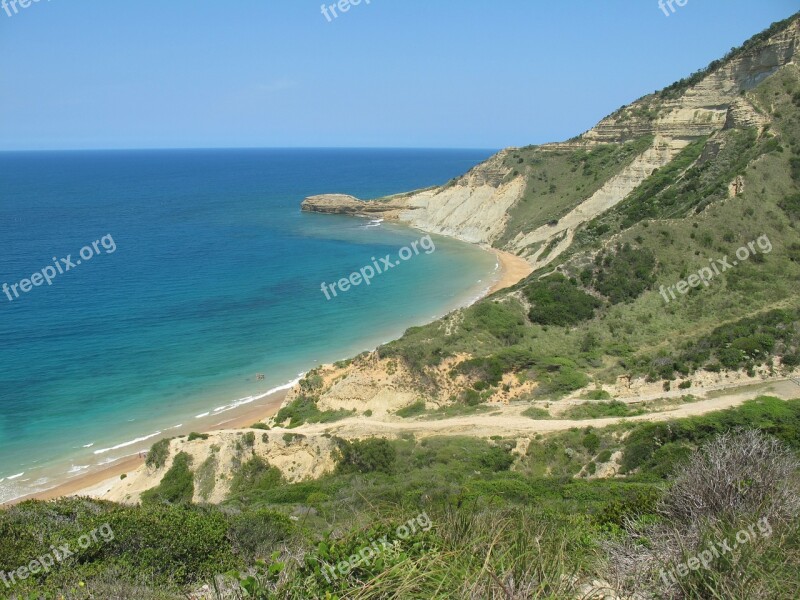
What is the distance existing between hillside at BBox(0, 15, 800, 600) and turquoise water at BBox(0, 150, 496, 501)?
733 centimetres

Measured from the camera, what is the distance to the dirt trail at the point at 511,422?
2403 cm

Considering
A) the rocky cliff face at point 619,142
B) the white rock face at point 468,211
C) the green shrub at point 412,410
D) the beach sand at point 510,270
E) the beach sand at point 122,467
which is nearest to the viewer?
the beach sand at point 122,467

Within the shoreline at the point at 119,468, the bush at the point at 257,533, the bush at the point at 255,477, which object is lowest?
the bush at the point at 255,477

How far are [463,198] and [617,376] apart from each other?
72.2m

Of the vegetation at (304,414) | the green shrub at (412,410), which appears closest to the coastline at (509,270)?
the green shrub at (412,410)

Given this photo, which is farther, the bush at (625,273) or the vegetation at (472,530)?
the bush at (625,273)

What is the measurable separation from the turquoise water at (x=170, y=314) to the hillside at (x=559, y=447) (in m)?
7.33

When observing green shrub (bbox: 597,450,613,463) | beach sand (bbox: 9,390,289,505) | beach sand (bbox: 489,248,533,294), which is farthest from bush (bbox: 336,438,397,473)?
beach sand (bbox: 489,248,533,294)

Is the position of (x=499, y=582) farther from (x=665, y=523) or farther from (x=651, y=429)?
(x=651, y=429)

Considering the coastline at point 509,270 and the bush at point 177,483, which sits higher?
the coastline at point 509,270

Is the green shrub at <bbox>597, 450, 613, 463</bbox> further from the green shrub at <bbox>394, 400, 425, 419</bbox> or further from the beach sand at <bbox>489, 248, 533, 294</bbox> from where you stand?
the beach sand at <bbox>489, 248, 533, 294</bbox>

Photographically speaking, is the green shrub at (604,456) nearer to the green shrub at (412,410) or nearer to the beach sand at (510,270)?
the green shrub at (412,410)

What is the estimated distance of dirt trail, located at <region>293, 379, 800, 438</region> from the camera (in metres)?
24.0

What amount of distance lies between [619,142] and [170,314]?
6303cm
